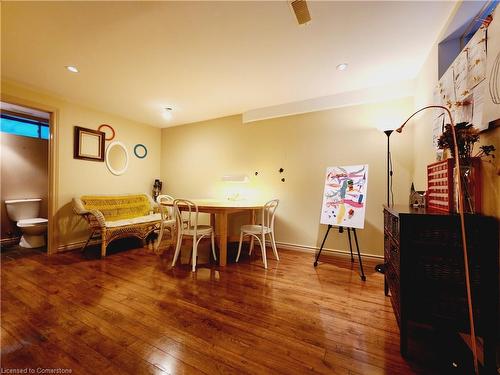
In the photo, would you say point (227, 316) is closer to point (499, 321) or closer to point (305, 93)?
point (499, 321)

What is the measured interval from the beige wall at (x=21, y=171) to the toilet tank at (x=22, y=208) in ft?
0.41

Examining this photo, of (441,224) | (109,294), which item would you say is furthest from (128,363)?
(441,224)

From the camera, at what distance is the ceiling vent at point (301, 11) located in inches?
60.7

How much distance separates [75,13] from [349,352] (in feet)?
10.5

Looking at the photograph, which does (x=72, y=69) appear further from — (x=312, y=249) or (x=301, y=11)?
(x=312, y=249)

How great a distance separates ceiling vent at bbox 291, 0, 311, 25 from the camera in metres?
1.54

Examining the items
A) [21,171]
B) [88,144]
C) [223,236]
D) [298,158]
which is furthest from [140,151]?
[298,158]

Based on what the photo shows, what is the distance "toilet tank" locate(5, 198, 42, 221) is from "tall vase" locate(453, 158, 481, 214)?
228 inches

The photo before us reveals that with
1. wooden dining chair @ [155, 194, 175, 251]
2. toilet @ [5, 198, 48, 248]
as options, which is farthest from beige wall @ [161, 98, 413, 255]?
toilet @ [5, 198, 48, 248]

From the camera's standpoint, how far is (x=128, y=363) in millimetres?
1194

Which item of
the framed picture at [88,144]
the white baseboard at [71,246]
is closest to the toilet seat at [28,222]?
the white baseboard at [71,246]

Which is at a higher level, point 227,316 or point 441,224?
point 441,224

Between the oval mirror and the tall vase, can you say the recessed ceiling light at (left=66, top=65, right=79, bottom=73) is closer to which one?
the oval mirror

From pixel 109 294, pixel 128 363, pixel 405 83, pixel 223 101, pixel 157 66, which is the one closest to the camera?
pixel 128 363
